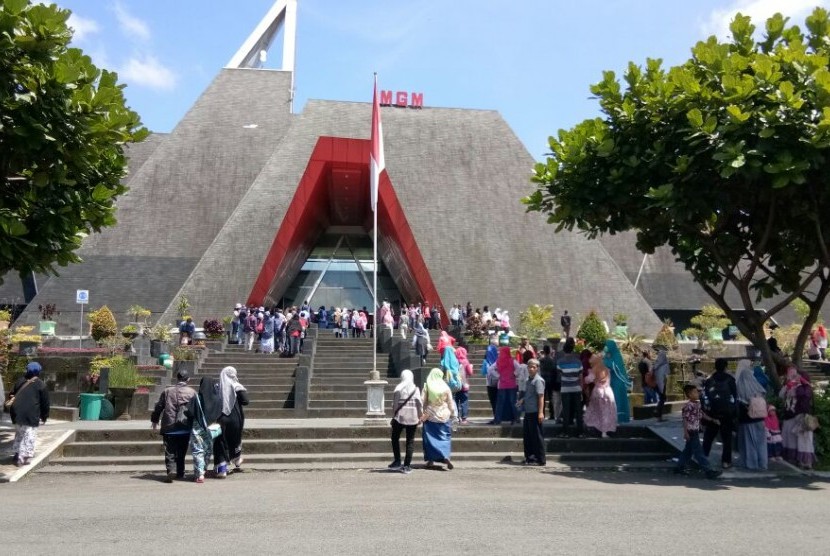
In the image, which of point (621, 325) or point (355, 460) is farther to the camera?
point (621, 325)

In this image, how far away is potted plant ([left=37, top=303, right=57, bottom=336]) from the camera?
2397 cm

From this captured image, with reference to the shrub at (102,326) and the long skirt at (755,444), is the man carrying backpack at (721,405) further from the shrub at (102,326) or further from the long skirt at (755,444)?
the shrub at (102,326)

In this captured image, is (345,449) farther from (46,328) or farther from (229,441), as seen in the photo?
(46,328)

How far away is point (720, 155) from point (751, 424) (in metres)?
3.59

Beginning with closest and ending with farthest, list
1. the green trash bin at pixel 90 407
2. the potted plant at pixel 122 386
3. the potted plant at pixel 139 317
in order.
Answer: the green trash bin at pixel 90 407 < the potted plant at pixel 122 386 < the potted plant at pixel 139 317

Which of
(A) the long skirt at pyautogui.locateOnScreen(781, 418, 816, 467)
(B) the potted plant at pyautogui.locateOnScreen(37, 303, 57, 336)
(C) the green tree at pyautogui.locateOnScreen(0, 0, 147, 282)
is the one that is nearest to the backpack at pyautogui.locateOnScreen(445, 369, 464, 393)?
(A) the long skirt at pyautogui.locateOnScreen(781, 418, 816, 467)

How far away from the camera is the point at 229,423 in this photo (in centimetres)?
927

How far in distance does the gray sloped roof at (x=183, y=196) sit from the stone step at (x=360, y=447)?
A: 724 inches

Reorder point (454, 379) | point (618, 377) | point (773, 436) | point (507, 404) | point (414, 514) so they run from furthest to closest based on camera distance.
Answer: point (618, 377)
point (507, 404)
point (454, 379)
point (773, 436)
point (414, 514)

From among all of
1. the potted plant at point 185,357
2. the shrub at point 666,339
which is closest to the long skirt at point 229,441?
the potted plant at point 185,357

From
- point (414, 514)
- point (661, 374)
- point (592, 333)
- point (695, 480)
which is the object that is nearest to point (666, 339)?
point (592, 333)

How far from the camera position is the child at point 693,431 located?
9.46 m

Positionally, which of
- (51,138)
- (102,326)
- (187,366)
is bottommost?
(187,366)

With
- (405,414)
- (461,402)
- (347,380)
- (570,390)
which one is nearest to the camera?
(405,414)
